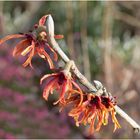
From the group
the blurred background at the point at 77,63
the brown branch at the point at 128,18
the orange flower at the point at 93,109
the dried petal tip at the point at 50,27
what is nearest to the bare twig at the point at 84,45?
the blurred background at the point at 77,63

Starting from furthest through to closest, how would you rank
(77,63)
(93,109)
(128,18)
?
(128,18) → (77,63) → (93,109)

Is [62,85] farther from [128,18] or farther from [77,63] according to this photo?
[128,18]

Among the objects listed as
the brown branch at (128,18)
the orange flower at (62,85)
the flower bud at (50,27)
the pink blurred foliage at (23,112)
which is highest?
the brown branch at (128,18)

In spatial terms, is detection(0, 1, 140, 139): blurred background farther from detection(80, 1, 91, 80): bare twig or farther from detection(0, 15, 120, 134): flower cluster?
detection(0, 15, 120, 134): flower cluster

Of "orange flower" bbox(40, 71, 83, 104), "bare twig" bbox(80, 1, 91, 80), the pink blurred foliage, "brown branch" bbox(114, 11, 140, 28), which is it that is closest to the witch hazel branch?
"orange flower" bbox(40, 71, 83, 104)

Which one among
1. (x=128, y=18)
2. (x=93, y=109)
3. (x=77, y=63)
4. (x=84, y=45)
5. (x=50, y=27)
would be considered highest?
(x=128, y=18)

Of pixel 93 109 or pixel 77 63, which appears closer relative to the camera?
pixel 93 109

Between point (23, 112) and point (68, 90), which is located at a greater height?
point (23, 112)

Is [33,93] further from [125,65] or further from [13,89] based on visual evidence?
[125,65]

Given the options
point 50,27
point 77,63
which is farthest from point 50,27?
point 77,63

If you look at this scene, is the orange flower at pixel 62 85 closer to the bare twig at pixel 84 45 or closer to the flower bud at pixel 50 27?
the flower bud at pixel 50 27
